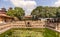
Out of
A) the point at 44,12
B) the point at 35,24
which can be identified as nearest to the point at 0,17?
the point at 35,24

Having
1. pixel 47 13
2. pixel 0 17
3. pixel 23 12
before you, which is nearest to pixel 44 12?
pixel 47 13

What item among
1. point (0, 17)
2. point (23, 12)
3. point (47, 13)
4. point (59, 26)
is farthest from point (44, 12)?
point (59, 26)

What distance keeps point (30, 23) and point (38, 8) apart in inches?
1603

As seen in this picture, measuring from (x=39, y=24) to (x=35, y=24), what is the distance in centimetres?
83

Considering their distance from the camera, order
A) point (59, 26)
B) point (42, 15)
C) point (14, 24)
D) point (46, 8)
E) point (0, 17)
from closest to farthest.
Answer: point (59, 26) → point (14, 24) → point (0, 17) → point (42, 15) → point (46, 8)

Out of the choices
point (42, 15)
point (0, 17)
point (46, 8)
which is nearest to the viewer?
point (0, 17)

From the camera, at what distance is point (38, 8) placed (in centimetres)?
7544

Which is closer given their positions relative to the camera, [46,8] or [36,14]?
[36,14]

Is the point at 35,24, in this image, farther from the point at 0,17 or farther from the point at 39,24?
the point at 0,17

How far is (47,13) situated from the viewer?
6569 centimetres

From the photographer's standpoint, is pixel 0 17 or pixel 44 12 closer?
pixel 0 17

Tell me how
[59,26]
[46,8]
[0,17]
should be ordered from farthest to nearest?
[46,8] → [0,17] → [59,26]

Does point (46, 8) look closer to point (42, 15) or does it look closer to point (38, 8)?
point (38, 8)

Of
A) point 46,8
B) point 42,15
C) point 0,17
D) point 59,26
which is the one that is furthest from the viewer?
point 46,8
